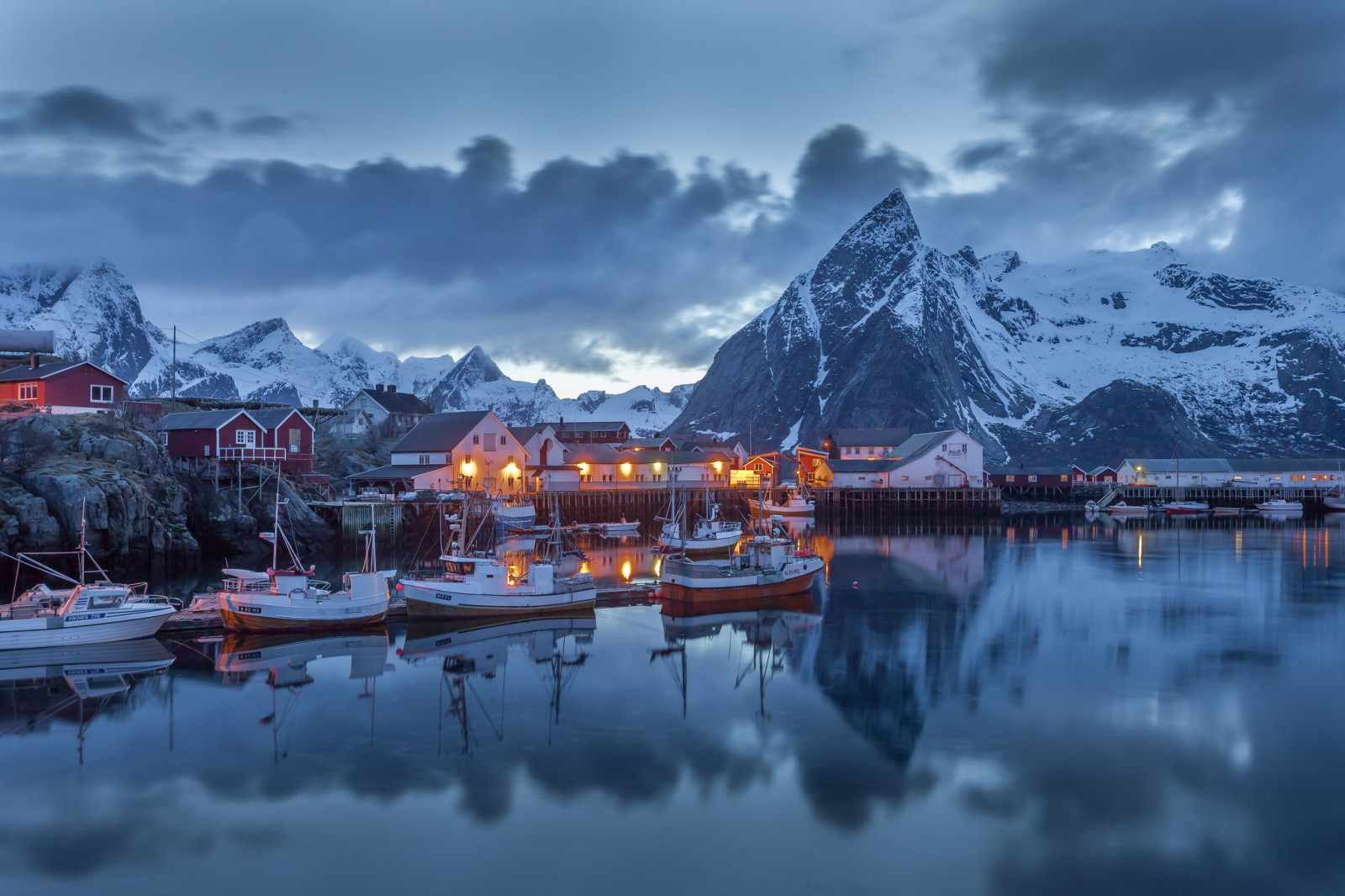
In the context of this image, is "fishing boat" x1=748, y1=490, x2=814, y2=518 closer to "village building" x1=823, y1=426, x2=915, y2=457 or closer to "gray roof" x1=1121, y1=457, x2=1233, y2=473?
"village building" x1=823, y1=426, x2=915, y2=457

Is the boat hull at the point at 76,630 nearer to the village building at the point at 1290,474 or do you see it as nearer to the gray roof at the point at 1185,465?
the gray roof at the point at 1185,465

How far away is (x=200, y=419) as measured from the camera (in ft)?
192

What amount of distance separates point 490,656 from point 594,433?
8879 centimetres

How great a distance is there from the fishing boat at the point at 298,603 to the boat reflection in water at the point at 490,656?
170 cm

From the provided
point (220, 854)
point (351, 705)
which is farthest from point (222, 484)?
point (220, 854)

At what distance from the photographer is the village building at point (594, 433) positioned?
112250 mm

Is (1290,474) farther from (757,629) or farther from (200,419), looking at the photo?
(200,419)

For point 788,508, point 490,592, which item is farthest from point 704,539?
point 788,508

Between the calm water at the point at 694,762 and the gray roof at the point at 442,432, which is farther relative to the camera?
the gray roof at the point at 442,432

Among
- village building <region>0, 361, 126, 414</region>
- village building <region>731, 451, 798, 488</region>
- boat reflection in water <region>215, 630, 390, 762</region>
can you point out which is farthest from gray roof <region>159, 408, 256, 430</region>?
village building <region>731, 451, 798, 488</region>

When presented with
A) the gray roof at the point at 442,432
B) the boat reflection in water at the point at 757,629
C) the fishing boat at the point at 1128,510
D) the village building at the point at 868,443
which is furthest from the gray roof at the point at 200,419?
the fishing boat at the point at 1128,510

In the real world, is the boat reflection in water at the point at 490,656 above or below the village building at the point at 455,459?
below

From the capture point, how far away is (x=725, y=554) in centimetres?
5316

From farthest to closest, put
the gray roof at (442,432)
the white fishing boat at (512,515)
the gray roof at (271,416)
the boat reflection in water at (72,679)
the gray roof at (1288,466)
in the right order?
1. the gray roof at (1288,466)
2. the gray roof at (442,432)
3. the white fishing boat at (512,515)
4. the gray roof at (271,416)
5. the boat reflection in water at (72,679)
